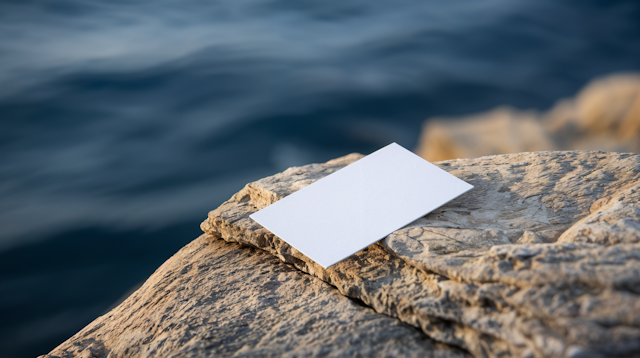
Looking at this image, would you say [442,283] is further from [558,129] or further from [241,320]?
[558,129]

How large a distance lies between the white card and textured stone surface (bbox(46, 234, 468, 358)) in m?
0.08

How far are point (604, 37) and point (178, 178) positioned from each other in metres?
2.31

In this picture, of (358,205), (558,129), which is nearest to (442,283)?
(358,205)

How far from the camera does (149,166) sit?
1.66 meters

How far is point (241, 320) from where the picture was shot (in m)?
0.67

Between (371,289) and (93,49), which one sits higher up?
(93,49)

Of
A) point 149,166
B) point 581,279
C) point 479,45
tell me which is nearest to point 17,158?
point 149,166

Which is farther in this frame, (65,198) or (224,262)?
(65,198)

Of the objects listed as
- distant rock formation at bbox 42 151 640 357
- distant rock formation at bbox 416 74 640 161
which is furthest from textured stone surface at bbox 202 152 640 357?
distant rock formation at bbox 416 74 640 161

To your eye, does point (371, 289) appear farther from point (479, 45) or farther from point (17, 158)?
point (479, 45)

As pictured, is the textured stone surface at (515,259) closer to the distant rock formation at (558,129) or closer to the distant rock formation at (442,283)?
the distant rock formation at (442,283)

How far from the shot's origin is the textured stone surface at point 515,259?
1.49ft

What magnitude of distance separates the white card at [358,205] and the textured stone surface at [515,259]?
0.04 m

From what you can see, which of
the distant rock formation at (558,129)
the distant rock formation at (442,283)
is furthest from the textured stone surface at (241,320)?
the distant rock formation at (558,129)
